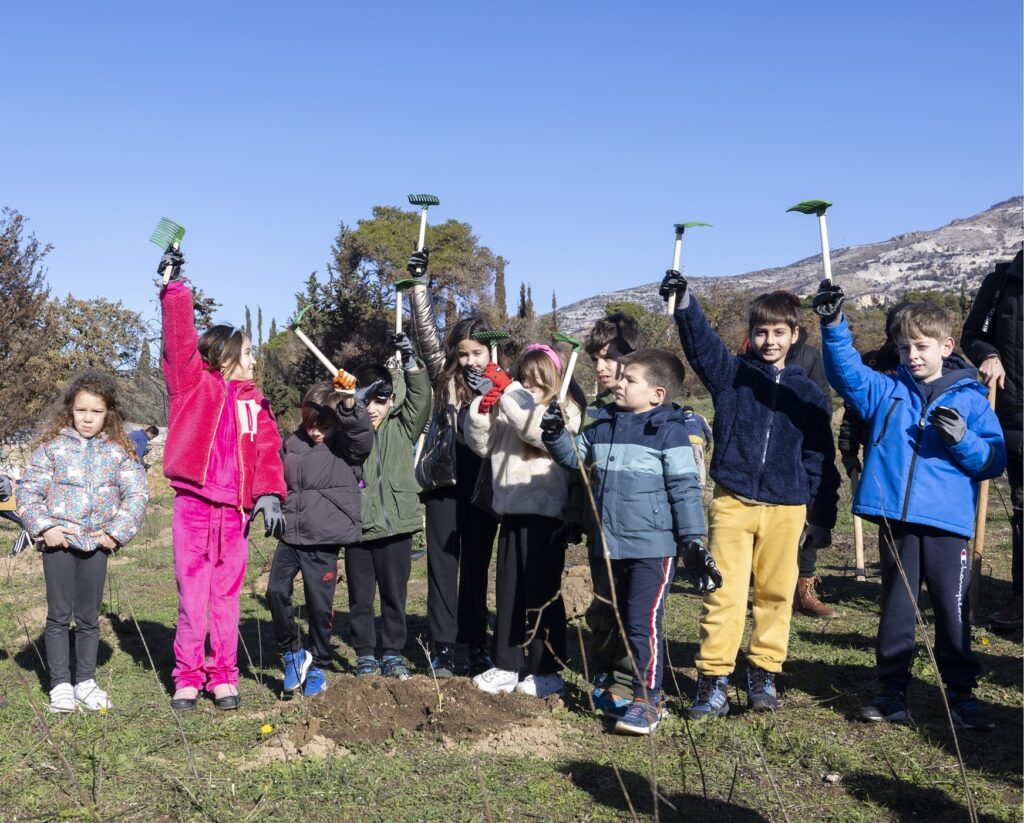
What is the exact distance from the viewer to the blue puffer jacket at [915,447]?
4336 mm

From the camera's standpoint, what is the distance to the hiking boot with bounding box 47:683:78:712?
4719 millimetres

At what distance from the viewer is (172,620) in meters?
6.93

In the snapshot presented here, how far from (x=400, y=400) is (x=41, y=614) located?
325 centimetres

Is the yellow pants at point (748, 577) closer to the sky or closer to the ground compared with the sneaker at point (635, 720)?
closer to the sky

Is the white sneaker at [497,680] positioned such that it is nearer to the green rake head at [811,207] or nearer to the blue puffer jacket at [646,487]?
the blue puffer jacket at [646,487]

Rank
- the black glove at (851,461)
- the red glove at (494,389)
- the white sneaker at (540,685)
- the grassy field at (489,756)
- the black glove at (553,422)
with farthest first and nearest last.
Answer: the black glove at (851,461), the red glove at (494,389), the white sneaker at (540,685), the black glove at (553,422), the grassy field at (489,756)

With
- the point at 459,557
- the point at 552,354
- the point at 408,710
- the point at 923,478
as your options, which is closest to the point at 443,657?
the point at 459,557

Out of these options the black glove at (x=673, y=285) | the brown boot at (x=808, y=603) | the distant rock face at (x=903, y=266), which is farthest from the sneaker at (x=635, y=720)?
the distant rock face at (x=903, y=266)

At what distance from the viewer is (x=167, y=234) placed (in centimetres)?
477

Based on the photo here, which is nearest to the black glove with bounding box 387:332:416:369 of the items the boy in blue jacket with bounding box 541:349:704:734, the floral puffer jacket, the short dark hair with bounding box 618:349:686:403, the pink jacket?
the pink jacket

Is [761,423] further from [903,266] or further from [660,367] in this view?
[903,266]

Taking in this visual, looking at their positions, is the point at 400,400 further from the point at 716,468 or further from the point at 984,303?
the point at 984,303

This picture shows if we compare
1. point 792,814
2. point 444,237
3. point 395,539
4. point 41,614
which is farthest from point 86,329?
point 792,814

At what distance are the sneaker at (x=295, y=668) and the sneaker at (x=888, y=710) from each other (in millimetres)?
2650
